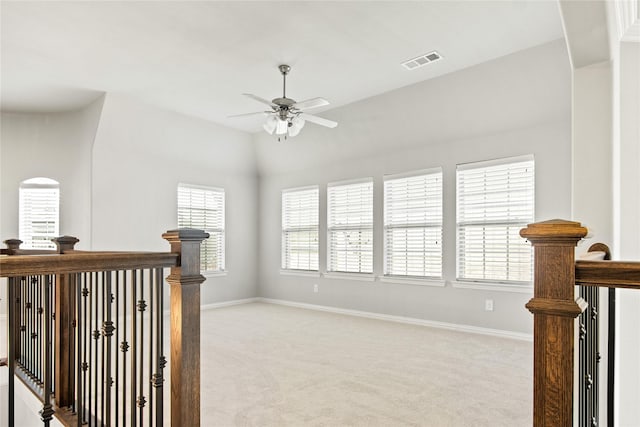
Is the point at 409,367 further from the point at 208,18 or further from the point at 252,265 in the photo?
the point at 252,265

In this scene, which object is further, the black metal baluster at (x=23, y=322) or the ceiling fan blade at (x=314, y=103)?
the ceiling fan blade at (x=314, y=103)

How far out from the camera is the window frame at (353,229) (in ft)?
20.8

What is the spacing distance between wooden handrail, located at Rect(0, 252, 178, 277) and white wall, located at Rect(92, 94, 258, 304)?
4.63m

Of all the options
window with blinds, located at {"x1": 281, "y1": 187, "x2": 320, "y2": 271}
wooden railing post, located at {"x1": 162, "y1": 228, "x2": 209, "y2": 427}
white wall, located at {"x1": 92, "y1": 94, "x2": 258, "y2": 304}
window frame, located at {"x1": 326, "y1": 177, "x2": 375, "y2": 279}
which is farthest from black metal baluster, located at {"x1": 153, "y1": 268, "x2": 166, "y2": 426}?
window with blinds, located at {"x1": 281, "y1": 187, "x2": 320, "y2": 271}

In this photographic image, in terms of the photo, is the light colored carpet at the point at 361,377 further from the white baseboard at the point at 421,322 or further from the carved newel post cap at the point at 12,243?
the carved newel post cap at the point at 12,243

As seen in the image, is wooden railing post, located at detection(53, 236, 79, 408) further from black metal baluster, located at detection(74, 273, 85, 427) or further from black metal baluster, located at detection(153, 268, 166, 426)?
black metal baluster, located at detection(153, 268, 166, 426)

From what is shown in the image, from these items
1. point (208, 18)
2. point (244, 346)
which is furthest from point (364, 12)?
point (244, 346)

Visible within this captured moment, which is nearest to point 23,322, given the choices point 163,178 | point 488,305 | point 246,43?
point 246,43

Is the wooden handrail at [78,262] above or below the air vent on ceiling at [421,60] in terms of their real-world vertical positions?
below

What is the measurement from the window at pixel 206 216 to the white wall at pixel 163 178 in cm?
13

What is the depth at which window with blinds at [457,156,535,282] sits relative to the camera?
15.9 ft

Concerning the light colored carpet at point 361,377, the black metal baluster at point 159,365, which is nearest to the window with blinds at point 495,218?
the light colored carpet at point 361,377

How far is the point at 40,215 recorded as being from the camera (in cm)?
626

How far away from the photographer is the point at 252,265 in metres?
7.90
